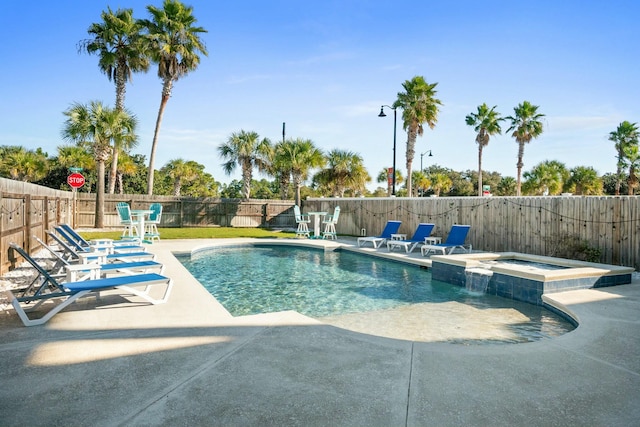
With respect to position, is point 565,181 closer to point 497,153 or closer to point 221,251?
point 497,153

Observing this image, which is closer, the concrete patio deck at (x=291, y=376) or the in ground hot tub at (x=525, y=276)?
the concrete patio deck at (x=291, y=376)

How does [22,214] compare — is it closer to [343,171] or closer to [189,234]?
[189,234]

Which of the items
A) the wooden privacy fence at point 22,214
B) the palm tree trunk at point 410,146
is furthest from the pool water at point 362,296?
the palm tree trunk at point 410,146

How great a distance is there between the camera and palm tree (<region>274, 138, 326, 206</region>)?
70.5 feet

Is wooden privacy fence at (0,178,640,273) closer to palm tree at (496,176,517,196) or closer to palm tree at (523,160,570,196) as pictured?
palm tree at (523,160,570,196)

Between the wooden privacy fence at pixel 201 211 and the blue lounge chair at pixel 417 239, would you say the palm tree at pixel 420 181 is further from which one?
the blue lounge chair at pixel 417 239

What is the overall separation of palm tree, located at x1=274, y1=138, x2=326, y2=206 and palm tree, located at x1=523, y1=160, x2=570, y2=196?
23.4 m

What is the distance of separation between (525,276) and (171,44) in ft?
69.0

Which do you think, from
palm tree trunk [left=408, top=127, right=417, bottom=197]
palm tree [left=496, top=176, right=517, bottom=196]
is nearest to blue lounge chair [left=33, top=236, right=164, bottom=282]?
palm tree trunk [left=408, top=127, right=417, bottom=197]

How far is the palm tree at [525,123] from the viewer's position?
102ft

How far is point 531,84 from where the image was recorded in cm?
1528

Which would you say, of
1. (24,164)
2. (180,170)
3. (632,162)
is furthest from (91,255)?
(632,162)

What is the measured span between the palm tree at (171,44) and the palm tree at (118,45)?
70cm

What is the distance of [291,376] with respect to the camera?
2959 millimetres
